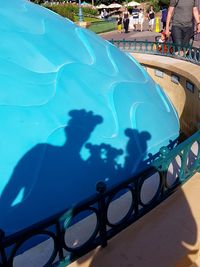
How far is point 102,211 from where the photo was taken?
3162 mm

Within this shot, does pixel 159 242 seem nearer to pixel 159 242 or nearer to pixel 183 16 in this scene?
pixel 159 242

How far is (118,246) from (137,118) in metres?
2.27

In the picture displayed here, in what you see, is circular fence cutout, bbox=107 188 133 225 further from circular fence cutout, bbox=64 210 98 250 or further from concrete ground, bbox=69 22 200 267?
concrete ground, bbox=69 22 200 267

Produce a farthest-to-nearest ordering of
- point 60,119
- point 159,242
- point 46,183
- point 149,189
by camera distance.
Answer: point 149,189
point 60,119
point 46,183
point 159,242

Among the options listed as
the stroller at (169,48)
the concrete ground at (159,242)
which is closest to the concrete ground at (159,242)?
the concrete ground at (159,242)

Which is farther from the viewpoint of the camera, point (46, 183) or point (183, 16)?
point (183, 16)

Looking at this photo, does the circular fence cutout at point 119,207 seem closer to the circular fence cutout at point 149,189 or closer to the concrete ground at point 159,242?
the circular fence cutout at point 149,189

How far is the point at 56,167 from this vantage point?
13.3 feet

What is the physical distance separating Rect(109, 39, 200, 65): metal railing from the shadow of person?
17.3 feet

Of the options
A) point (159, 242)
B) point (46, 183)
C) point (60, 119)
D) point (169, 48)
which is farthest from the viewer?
point (169, 48)

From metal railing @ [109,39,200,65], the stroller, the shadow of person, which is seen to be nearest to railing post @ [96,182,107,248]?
the shadow of person

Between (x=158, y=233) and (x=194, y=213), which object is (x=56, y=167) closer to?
(x=158, y=233)

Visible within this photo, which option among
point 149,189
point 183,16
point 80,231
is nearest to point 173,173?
point 149,189

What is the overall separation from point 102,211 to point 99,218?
0.32 ft
